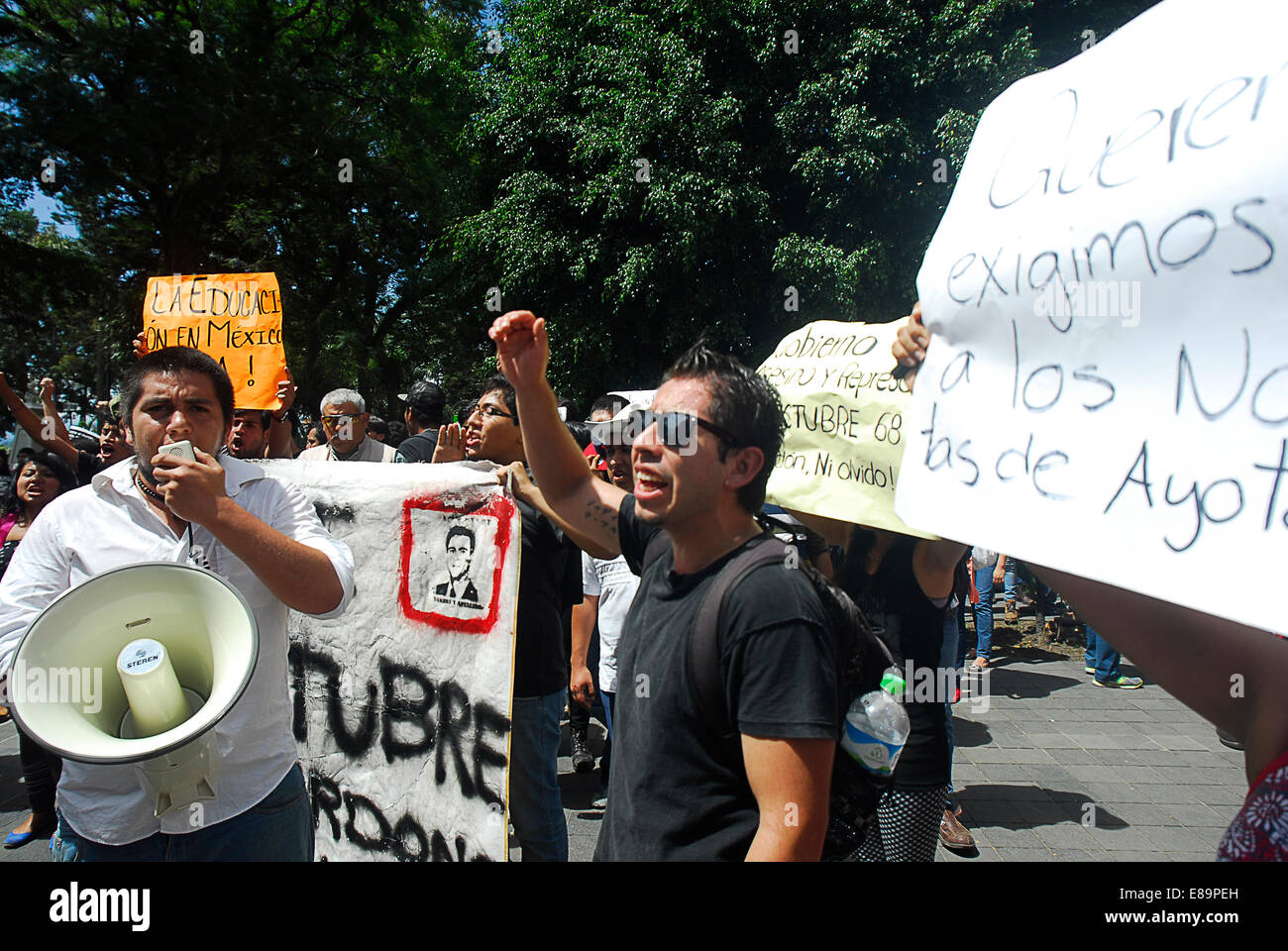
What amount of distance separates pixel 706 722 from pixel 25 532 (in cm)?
389

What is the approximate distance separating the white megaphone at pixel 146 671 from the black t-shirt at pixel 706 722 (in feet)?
2.50

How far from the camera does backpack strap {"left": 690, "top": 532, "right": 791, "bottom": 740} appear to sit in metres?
1.45

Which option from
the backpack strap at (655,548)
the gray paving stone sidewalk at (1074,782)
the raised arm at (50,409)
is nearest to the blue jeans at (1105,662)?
the gray paving stone sidewalk at (1074,782)

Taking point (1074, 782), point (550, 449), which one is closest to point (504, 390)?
point (550, 449)

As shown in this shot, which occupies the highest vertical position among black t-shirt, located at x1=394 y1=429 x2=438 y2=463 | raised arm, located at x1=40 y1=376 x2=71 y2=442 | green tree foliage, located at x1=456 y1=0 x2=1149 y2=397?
green tree foliage, located at x1=456 y1=0 x2=1149 y2=397

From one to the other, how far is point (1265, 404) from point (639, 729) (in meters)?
1.10

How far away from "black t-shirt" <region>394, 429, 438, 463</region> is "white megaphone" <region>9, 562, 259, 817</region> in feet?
10.9

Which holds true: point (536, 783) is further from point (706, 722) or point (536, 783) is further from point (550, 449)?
point (706, 722)

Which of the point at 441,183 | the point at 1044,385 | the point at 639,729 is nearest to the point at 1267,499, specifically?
the point at 1044,385

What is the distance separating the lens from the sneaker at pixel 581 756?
478 cm

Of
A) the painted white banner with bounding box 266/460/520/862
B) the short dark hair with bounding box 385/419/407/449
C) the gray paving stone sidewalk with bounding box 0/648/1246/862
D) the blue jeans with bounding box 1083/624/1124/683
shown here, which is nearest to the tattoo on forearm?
the painted white banner with bounding box 266/460/520/862

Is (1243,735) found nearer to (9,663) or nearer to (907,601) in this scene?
(907,601)

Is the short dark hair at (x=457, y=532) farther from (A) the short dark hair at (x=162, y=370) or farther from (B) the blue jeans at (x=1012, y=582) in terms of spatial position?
(B) the blue jeans at (x=1012, y=582)

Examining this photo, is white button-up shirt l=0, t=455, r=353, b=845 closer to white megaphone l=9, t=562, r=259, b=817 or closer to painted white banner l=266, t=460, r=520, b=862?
white megaphone l=9, t=562, r=259, b=817
